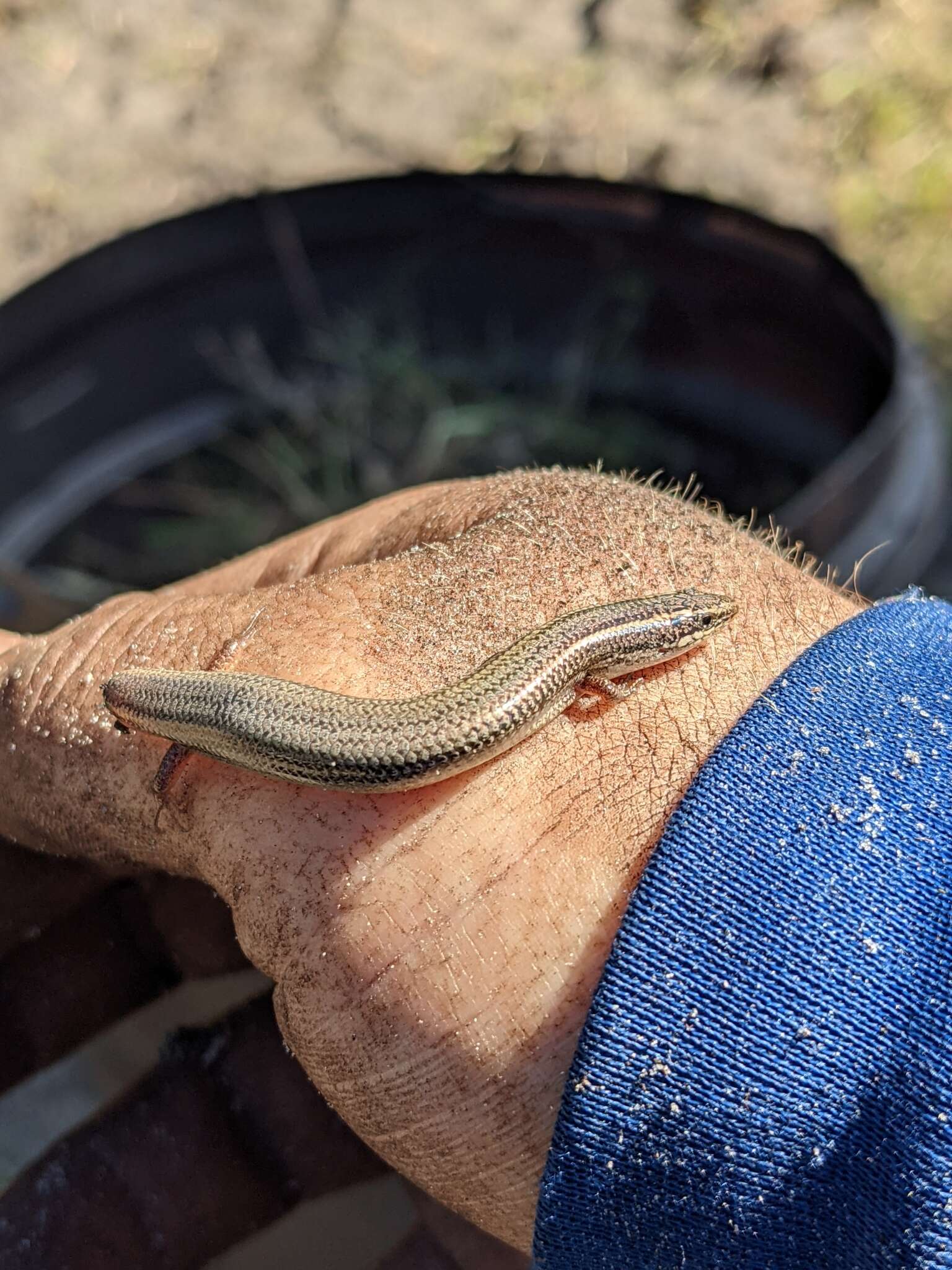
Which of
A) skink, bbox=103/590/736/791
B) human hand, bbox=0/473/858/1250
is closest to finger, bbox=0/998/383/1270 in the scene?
human hand, bbox=0/473/858/1250

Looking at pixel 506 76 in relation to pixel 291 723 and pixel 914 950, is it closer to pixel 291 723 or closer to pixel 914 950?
pixel 291 723

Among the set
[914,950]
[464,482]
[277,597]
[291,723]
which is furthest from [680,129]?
[914,950]

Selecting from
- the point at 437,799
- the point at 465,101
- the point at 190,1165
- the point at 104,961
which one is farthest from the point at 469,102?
the point at 190,1165

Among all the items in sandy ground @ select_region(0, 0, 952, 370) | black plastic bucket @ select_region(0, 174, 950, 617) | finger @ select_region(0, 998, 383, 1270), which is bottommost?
finger @ select_region(0, 998, 383, 1270)

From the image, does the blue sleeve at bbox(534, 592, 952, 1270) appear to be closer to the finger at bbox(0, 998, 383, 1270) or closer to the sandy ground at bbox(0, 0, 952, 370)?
the finger at bbox(0, 998, 383, 1270)

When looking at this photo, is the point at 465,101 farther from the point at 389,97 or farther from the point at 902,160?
the point at 902,160

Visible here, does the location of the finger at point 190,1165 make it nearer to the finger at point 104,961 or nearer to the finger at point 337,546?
the finger at point 104,961
